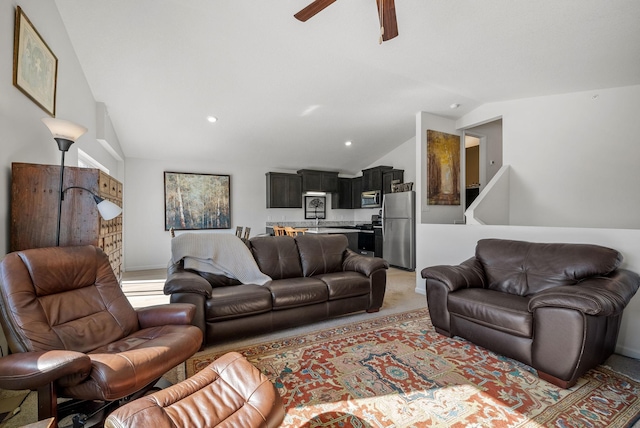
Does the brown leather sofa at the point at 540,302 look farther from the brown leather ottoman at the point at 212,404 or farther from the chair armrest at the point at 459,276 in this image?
the brown leather ottoman at the point at 212,404

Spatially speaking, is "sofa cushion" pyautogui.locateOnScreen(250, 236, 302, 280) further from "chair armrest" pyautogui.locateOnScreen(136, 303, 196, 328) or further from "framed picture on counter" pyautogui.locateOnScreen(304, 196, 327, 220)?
"framed picture on counter" pyautogui.locateOnScreen(304, 196, 327, 220)

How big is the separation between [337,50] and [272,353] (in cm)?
316

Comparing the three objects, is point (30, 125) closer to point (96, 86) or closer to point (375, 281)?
point (96, 86)

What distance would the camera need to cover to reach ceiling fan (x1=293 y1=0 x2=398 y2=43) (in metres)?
1.90

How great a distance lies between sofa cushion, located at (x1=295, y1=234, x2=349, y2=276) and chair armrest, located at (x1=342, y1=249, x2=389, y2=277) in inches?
3.9

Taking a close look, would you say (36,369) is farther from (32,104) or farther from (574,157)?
(574,157)

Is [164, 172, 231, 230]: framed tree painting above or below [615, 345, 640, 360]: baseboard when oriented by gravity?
above

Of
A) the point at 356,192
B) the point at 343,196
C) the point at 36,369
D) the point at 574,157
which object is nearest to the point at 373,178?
the point at 356,192

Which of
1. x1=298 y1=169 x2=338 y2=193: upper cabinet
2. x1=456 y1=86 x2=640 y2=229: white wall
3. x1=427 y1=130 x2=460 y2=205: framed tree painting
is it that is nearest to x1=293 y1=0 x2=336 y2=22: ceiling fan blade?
x1=427 y1=130 x2=460 y2=205: framed tree painting

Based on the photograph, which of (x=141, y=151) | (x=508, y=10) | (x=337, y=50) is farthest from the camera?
(x=141, y=151)

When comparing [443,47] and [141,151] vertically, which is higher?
[443,47]

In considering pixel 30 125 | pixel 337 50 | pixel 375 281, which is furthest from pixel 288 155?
pixel 30 125

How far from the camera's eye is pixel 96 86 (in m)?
3.74

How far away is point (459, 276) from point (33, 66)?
3891mm
